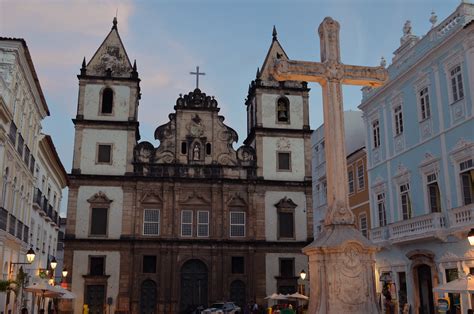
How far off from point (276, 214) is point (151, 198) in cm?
851

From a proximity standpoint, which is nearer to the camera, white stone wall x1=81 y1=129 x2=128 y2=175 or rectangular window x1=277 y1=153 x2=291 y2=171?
white stone wall x1=81 y1=129 x2=128 y2=175

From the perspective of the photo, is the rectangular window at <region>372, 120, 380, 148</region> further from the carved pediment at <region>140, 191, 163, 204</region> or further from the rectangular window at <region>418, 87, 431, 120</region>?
the carved pediment at <region>140, 191, 163, 204</region>

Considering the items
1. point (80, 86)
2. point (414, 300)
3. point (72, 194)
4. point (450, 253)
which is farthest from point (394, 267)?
point (80, 86)

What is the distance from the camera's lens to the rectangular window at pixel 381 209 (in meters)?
25.9

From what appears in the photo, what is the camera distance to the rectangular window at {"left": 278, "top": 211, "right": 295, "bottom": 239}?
3750 cm

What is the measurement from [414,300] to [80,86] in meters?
26.2

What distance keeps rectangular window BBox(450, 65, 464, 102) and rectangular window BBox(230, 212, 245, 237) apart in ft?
63.5

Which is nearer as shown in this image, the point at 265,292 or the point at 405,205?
the point at 405,205

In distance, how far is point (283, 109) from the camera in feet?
132

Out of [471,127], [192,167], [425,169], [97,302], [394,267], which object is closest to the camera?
[471,127]

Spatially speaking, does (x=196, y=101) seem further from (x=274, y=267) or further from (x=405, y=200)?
(x=405, y=200)

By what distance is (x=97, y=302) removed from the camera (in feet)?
113

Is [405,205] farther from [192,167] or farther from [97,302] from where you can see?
[97,302]

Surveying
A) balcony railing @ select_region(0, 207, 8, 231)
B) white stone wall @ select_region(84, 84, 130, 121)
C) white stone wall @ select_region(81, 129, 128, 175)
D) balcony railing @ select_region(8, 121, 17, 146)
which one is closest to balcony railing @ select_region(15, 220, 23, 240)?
balcony railing @ select_region(0, 207, 8, 231)
